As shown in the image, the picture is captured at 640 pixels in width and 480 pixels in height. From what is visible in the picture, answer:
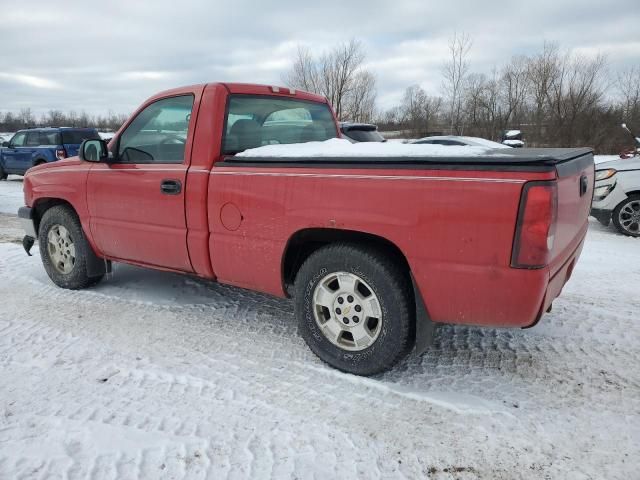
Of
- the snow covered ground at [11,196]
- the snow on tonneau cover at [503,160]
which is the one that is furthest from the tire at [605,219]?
the snow covered ground at [11,196]

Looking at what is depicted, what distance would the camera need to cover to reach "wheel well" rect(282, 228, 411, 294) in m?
2.87

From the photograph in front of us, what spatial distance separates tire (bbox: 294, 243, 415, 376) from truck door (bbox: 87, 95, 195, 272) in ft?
3.67

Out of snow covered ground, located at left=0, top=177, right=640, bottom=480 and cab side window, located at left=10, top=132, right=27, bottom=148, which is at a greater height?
cab side window, located at left=10, top=132, right=27, bottom=148

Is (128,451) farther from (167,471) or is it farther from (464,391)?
(464,391)

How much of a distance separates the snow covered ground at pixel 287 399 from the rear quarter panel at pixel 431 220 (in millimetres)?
569

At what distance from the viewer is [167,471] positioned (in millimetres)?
2166

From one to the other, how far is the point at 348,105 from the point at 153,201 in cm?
3257

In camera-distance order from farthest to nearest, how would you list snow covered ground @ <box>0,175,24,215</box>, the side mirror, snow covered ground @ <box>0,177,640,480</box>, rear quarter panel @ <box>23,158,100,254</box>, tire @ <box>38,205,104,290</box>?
snow covered ground @ <box>0,175,24,215</box>, tire @ <box>38,205,104,290</box>, rear quarter panel @ <box>23,158,100,254</box>, the side mirror, snow covered ground @ <box>0,177,640,480</box>

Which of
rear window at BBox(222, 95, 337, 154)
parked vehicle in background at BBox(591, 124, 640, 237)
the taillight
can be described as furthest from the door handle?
parked vehicle in background at BBox(591, 124, 640, 237)

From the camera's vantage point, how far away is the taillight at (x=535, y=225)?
7.41 ft

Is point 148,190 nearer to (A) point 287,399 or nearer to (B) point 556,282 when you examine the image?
(A) point 287,399

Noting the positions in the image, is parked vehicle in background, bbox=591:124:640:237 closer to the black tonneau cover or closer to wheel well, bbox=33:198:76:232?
the black tonneau cover

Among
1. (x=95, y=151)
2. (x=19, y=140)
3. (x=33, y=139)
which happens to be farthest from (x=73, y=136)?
(x=95, y=151)

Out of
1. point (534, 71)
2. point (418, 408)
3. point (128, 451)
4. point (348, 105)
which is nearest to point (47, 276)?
point (128, 451)
